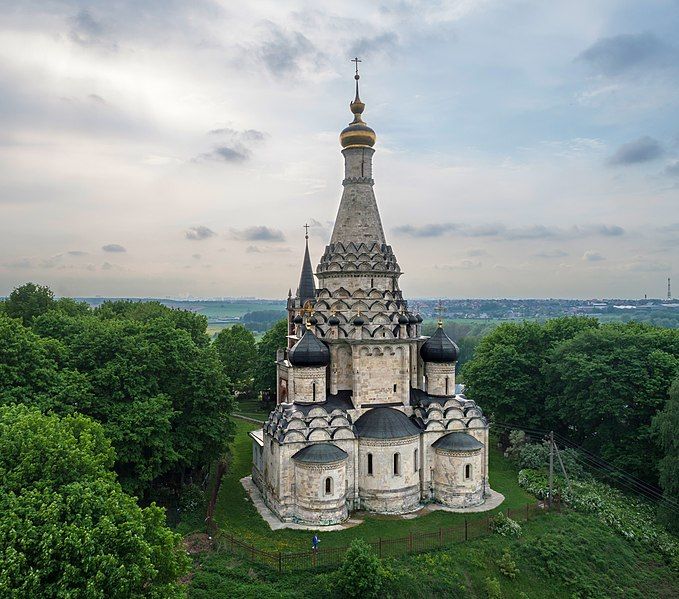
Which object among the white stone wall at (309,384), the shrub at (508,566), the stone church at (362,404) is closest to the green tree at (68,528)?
the stone church at (362,404)

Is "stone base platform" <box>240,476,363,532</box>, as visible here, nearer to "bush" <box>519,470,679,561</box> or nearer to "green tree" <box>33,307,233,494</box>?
"green tree" <box>33,307,233,494</box>

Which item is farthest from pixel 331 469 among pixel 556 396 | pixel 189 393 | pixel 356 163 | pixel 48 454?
pixel 556 396

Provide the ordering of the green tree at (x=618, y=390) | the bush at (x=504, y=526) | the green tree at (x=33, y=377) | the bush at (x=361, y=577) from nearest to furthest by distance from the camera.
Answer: the bush at (x=361, y=577)
the green tree at (x=33, y=377)
the bush at (x=504, y=526)
the green tree at (x=618, y=390)

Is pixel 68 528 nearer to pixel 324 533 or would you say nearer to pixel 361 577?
pixel 361 577

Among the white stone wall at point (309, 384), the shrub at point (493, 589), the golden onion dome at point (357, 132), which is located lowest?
the shrub at point (493, 589)

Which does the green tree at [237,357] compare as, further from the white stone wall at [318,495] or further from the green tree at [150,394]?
the white stone wall at [318,495]

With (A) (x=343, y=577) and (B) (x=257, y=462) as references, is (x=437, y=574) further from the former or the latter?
(B) (x=257, y=462)

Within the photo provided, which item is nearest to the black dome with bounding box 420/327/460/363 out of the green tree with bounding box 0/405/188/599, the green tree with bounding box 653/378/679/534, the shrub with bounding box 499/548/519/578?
the shrub with bounding box 499/548/519/578
